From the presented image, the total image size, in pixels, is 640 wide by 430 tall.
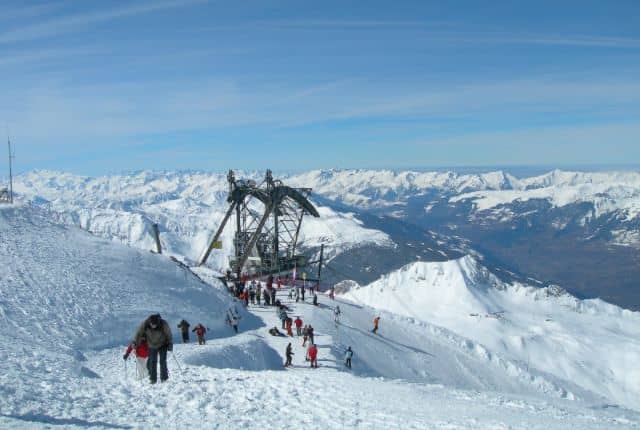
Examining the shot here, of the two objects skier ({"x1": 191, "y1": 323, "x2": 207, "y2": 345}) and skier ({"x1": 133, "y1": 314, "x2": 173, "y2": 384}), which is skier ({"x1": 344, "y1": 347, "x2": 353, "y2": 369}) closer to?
skier ({"x1": 191, "y1": 323, "x2": 207, "y2": 345})

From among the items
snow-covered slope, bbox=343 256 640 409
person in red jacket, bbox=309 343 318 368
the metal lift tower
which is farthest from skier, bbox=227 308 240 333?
snow-covered slope, bbox=343 256 640 409

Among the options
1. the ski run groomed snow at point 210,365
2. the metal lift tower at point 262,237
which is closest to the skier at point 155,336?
the ski run groomed snow at point 210,365

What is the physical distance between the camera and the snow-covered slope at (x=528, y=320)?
67188 mm

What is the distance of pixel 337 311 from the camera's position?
1495 inches

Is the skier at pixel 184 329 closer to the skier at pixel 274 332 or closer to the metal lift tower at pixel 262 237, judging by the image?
the skier at pixel 274 332

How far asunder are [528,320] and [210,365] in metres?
79.7

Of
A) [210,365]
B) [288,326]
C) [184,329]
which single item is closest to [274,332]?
[288,326]

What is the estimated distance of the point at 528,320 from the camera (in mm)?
91188

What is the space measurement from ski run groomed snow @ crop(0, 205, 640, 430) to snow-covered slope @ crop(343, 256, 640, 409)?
777cm

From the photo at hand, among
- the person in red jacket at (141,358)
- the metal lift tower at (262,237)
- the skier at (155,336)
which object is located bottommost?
the person in red jacket at (141,358)

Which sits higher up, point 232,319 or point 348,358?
point 232,319

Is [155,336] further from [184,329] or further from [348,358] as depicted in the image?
[348,358]

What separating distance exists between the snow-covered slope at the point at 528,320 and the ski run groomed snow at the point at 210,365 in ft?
25.5

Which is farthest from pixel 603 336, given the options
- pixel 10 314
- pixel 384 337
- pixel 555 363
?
pixel 10 314
